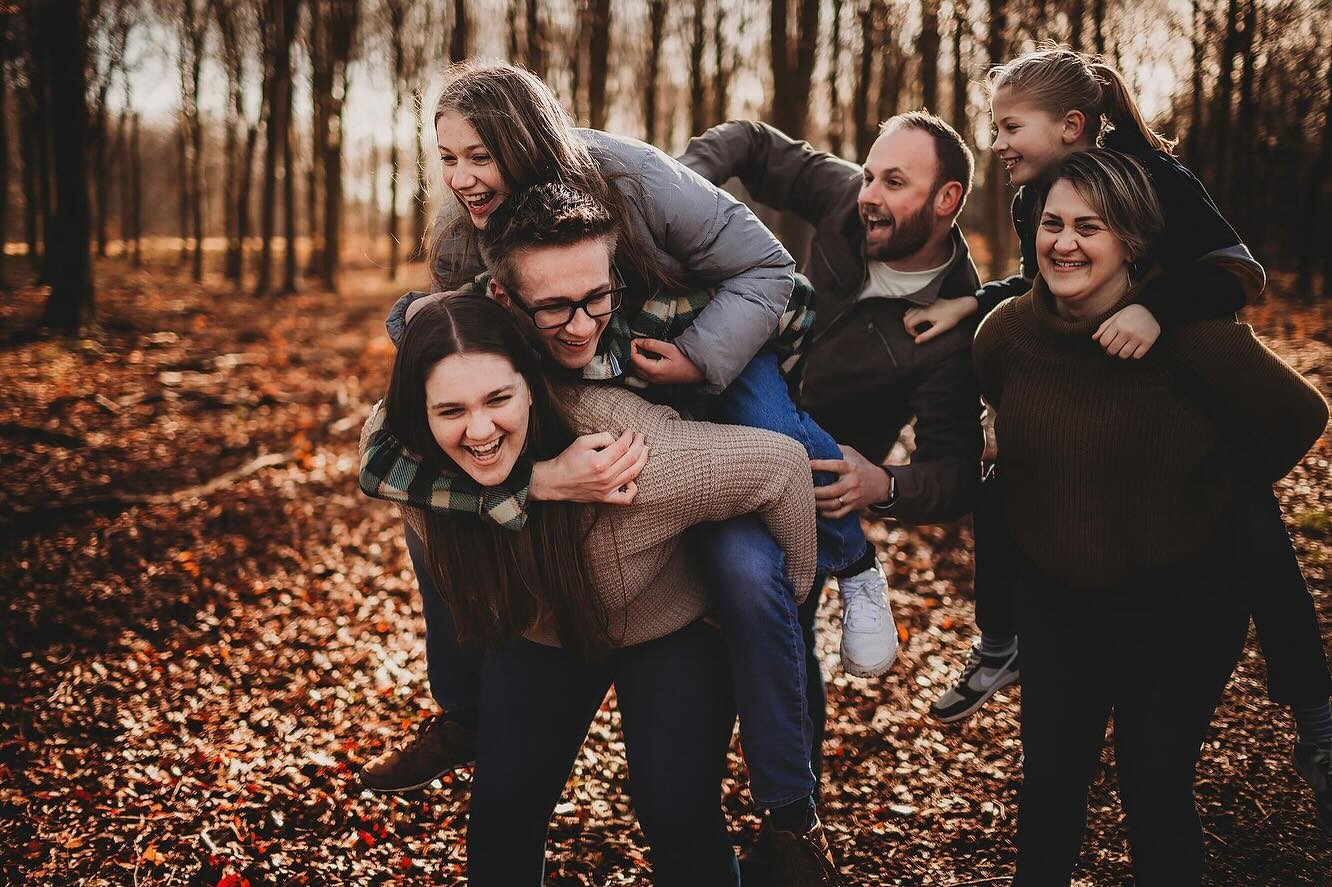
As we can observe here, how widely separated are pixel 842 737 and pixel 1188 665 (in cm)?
227

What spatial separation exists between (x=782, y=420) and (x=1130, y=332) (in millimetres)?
1035

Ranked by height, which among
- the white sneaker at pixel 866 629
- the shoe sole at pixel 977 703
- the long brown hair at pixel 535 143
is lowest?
the shoe sole at pixel 977 703

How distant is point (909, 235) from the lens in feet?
10.4

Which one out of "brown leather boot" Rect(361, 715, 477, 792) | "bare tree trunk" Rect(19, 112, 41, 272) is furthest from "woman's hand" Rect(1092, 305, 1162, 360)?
"bare tree trunk" Rect(19, 112, 41, 272)

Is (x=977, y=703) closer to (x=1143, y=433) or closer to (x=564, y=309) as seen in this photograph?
(x=1143, y=433)

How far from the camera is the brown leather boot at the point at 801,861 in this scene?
2.49 meters

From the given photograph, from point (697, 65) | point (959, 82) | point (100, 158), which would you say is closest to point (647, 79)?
point (697, 65)

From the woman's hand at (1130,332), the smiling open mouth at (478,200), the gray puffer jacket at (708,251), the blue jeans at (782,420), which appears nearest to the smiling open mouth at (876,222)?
the gray puffer jacket at (708,251)

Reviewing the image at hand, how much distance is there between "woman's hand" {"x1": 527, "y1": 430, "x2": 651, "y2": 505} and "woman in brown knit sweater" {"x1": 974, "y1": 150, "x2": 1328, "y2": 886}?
1.20 meters

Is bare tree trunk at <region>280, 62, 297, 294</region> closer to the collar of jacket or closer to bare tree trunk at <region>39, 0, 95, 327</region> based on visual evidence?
bare tree trunk at <region>39, 0, 95, 327</region>

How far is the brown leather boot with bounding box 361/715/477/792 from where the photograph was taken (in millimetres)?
3201

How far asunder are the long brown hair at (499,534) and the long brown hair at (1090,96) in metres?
1.81

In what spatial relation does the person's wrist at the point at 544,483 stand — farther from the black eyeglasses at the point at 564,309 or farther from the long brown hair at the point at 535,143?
the long brown hair at the point at 535,143

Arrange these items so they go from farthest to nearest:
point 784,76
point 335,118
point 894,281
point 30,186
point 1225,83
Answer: point 30,186 → point 335,118 → point 1225,83 → point 784,76 → point 894,281
